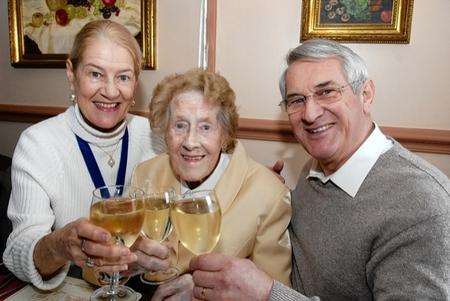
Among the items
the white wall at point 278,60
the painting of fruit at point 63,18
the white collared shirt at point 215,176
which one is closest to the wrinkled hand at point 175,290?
the white collared shirt at point 215,176

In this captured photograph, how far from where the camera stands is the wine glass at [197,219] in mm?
1059

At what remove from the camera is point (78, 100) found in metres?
1.81

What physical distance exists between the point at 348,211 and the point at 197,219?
53 cm

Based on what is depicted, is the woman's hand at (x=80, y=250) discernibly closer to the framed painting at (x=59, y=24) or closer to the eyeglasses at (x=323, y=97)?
the eyeglasses at (x=323, y=97)

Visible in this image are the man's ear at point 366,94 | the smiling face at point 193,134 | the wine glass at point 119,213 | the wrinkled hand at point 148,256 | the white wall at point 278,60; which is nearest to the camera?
the wine glass at point 119,213

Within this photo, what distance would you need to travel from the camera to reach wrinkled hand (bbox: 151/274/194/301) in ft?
4.20

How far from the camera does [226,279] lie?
1.12m

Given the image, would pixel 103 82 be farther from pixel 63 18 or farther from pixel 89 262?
pixel 63 18

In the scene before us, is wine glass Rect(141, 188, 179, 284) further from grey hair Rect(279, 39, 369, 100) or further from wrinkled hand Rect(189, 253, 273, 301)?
grey hair Rect(279, 39, 369, 100)

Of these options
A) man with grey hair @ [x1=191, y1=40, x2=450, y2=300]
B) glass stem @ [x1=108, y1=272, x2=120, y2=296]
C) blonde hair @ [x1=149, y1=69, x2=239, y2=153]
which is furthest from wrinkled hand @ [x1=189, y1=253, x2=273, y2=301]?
blonde hair @ [x1=149, y1=69, x2=239, y2=153]

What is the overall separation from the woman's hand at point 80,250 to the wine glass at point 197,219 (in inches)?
6.2

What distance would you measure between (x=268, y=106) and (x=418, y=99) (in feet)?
2.59

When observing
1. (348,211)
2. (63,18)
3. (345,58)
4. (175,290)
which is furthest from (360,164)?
(63,18)

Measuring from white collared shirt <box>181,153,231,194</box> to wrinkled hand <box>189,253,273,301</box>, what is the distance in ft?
1.66
